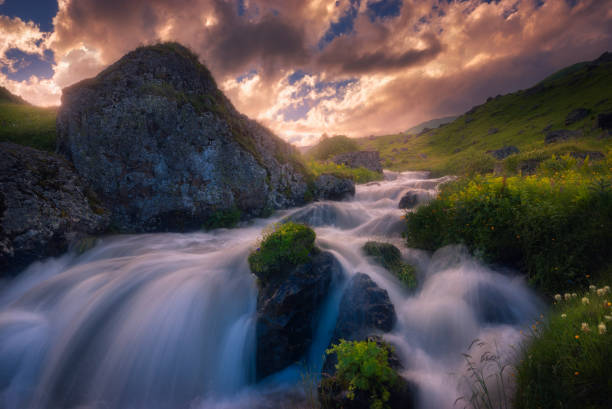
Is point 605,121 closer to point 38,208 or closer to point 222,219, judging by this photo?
point 222,219

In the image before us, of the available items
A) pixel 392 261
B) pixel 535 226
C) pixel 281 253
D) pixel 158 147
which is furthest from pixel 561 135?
pixel 158 147

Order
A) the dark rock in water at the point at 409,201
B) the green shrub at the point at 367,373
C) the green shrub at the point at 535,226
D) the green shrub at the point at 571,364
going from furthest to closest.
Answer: the dark rock in water at the point at 409,201 < the green shrub at the point at 535,226 < the green shrub at the point at 367,373 < the green shrub at the point at 571,364

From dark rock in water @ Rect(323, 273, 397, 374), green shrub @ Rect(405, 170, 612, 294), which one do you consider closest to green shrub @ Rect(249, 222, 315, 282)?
dark rock in water @ Rect(323, 273, 397, 374)

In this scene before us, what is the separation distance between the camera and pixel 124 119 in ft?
34.2

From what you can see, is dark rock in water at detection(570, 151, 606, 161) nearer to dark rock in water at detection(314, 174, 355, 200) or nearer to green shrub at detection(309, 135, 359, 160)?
dark rock in water at detection(314, 174, 355, 200)

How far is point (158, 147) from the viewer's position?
10.8 metres

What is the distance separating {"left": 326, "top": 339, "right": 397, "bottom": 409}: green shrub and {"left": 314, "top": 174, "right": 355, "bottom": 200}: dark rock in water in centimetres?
1327

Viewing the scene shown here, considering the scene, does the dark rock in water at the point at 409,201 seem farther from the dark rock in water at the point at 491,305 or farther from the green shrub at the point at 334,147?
the green shrub at the point at 334,147

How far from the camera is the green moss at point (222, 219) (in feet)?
37.2

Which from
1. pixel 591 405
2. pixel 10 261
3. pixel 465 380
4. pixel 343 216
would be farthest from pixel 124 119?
pixel 591 405

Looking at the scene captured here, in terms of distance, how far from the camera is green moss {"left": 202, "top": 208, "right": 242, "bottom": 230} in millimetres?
11328

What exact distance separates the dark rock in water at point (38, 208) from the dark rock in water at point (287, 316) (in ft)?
24.5

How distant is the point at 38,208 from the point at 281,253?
833 cm

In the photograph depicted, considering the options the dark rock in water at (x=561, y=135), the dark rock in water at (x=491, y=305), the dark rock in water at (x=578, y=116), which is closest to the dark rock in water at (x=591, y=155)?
the dark rock in water at (x=491, y=305)
